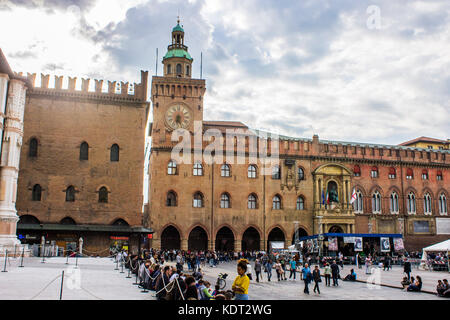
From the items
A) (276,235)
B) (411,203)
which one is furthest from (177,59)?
(411,203)

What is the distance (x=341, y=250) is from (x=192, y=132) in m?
17.9

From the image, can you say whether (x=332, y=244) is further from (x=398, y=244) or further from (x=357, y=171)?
(x=357, y=171)

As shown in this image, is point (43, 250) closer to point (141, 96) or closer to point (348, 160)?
point (141, 96)

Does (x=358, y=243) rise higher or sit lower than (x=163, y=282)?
higher

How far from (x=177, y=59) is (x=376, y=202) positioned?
26511 mm

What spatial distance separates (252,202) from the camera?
44375 mm

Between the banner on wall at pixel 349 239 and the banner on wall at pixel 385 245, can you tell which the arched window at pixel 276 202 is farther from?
the banner on wall at pixel 385 245

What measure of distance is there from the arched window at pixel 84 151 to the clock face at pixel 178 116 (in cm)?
885

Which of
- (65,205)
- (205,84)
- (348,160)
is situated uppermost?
(205,84)

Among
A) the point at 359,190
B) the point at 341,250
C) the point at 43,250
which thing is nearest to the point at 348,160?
the point at 359,190

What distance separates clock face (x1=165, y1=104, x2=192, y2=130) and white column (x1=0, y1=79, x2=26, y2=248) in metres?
18.2

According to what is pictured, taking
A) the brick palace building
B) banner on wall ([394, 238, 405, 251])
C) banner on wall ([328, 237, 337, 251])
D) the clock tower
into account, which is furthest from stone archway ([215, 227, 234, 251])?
banner on wall ([394, 238, 405, 251])
